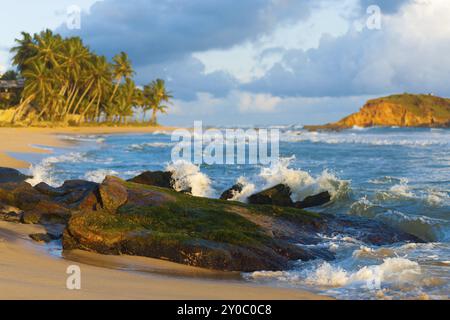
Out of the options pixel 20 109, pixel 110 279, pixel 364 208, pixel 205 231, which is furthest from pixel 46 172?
pixel 20 109

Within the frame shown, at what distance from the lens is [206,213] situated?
328 inches

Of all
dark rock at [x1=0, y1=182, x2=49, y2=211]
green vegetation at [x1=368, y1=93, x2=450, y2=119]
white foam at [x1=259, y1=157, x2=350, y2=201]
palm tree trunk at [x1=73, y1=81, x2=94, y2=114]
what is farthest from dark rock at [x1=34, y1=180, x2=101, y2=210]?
green vegetation at [x1=368, y1=93, x2=450, y2=119]

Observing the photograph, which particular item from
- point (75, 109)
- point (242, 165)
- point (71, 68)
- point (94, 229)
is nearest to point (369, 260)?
point (94, 229)

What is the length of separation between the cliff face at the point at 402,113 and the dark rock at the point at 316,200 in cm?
11022

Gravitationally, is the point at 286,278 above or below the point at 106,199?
below

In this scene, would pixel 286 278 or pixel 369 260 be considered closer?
pixel 286 278

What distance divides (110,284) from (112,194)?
3.29 metres

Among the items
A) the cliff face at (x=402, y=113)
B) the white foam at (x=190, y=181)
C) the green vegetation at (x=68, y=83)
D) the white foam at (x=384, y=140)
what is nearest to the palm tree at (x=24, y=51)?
the green vegetation at (x=68, y=83)

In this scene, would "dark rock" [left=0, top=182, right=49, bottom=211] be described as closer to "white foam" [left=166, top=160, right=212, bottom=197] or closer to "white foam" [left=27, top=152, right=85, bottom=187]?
"white foam" [left=27, top=152, right=85, bottom=187]

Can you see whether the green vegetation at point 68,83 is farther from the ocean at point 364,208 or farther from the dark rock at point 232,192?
the dark rock at point 232,192

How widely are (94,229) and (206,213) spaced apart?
74.8 inches

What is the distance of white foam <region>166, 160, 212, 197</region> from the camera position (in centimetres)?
1467

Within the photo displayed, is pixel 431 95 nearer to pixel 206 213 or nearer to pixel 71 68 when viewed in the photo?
pixel 71 68

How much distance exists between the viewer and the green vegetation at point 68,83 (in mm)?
63594
